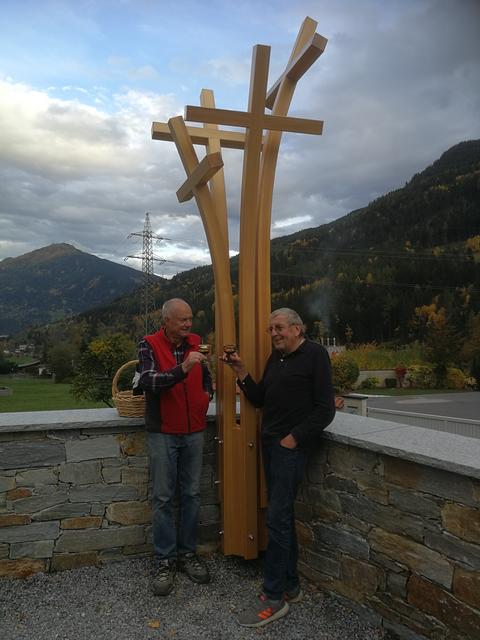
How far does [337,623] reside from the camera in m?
2.44

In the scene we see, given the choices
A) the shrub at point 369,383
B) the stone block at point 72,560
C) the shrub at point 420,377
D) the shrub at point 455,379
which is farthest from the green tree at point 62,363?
the stone block at point 72,560

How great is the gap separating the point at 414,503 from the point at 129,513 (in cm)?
176

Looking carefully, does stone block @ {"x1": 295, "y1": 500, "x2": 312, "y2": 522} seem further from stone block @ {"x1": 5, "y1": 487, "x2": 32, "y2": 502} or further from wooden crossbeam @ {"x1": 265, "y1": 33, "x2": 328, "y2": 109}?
wooden crossbeam @ {"x1": 265, "y1": 33, "x2": 328, "y2": 109}

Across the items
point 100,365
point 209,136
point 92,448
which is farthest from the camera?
point 100,365

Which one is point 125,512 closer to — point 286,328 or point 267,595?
point 267,595

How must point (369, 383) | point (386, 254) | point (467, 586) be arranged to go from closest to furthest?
point (467, 586) → point (369, 383) → point (386, 254)

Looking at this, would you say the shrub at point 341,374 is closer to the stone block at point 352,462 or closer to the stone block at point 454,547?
the stone block at point 352,462

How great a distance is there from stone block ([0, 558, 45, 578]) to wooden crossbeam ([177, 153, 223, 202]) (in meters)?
2.33

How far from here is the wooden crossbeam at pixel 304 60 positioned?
8.31 ft

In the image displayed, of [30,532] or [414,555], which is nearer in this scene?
[414,555]

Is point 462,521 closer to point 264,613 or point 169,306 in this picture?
point 264,613

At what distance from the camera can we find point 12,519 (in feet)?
9.54

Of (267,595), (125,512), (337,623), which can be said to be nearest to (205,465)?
(125,512)

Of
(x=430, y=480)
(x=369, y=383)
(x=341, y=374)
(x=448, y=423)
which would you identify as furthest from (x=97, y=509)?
(x=369, y=383)
